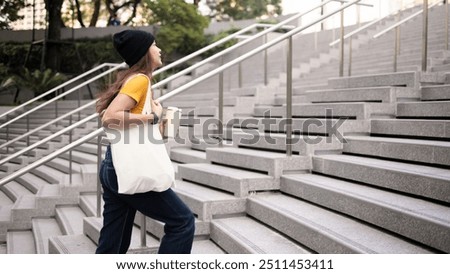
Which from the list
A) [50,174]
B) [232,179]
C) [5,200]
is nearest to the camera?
[232,179]

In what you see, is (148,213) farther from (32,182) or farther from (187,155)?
(32,182)

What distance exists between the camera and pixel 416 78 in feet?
13.1

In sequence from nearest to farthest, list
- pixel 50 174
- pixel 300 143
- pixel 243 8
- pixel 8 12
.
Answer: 1. pixel 300 143
2. pixel 8 12
3. pixel 50 174
4. pixel 243 8

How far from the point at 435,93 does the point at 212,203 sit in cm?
190

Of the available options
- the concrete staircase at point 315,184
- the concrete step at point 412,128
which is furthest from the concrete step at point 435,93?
the concrete step at point 412,128

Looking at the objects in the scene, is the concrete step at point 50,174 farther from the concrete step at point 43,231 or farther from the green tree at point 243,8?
the green tree at point 243,8

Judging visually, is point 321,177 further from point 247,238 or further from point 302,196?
point 247,238

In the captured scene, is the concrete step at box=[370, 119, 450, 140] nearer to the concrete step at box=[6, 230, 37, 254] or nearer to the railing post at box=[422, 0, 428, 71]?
the railing post at box=[422, 0, 428, 71]

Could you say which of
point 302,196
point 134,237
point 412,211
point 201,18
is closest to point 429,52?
point 302,196

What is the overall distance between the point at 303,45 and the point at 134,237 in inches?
297

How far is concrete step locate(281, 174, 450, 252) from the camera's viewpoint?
7.11 ft

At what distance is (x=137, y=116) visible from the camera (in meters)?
2.00

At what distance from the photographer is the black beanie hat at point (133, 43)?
203 cm

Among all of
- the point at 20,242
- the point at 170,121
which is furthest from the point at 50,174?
the point at 170,121
